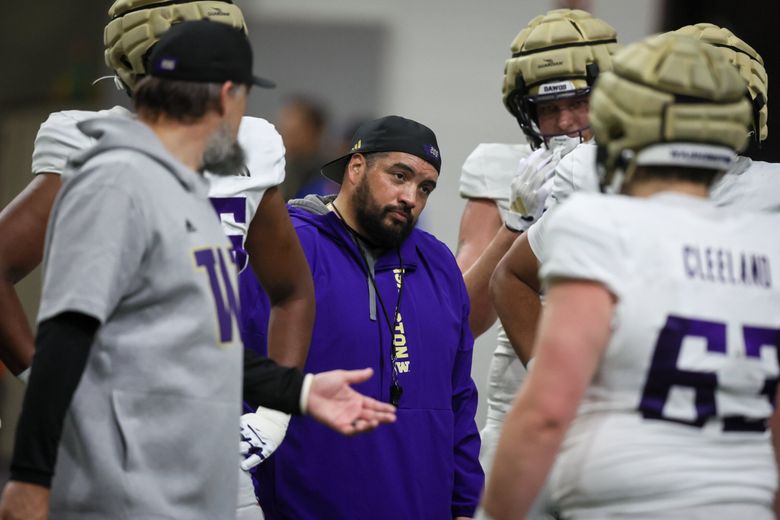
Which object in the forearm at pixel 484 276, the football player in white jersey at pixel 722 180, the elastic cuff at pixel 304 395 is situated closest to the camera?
the elastic cuff at pixel 304 395

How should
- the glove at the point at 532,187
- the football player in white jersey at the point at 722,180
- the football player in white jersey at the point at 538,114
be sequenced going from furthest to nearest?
the football player in white jersey at the point at 538,114 < the glove at the point at 532,187 < the football player in white jersey at the point at 722,180

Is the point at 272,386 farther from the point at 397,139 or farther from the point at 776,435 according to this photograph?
the point at 397,139

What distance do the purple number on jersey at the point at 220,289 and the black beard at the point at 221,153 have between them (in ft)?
0.57

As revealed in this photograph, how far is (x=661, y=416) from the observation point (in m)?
2.36

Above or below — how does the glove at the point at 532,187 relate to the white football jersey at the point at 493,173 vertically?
above

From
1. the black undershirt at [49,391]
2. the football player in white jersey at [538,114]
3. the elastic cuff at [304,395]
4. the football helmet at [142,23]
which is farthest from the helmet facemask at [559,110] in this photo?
the black undershirt at [49,391]

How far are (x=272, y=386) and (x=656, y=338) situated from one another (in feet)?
2.74

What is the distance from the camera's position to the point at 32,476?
237cm

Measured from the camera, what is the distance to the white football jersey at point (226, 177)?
342 centimetres

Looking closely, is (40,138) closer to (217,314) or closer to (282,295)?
(282,295)

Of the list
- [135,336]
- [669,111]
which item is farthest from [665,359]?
[135,336]

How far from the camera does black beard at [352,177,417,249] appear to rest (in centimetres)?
382

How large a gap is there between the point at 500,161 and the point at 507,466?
2.49 m

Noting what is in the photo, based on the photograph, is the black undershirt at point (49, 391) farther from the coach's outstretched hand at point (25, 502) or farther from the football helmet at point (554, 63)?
the football helmet at point (554, 63)
